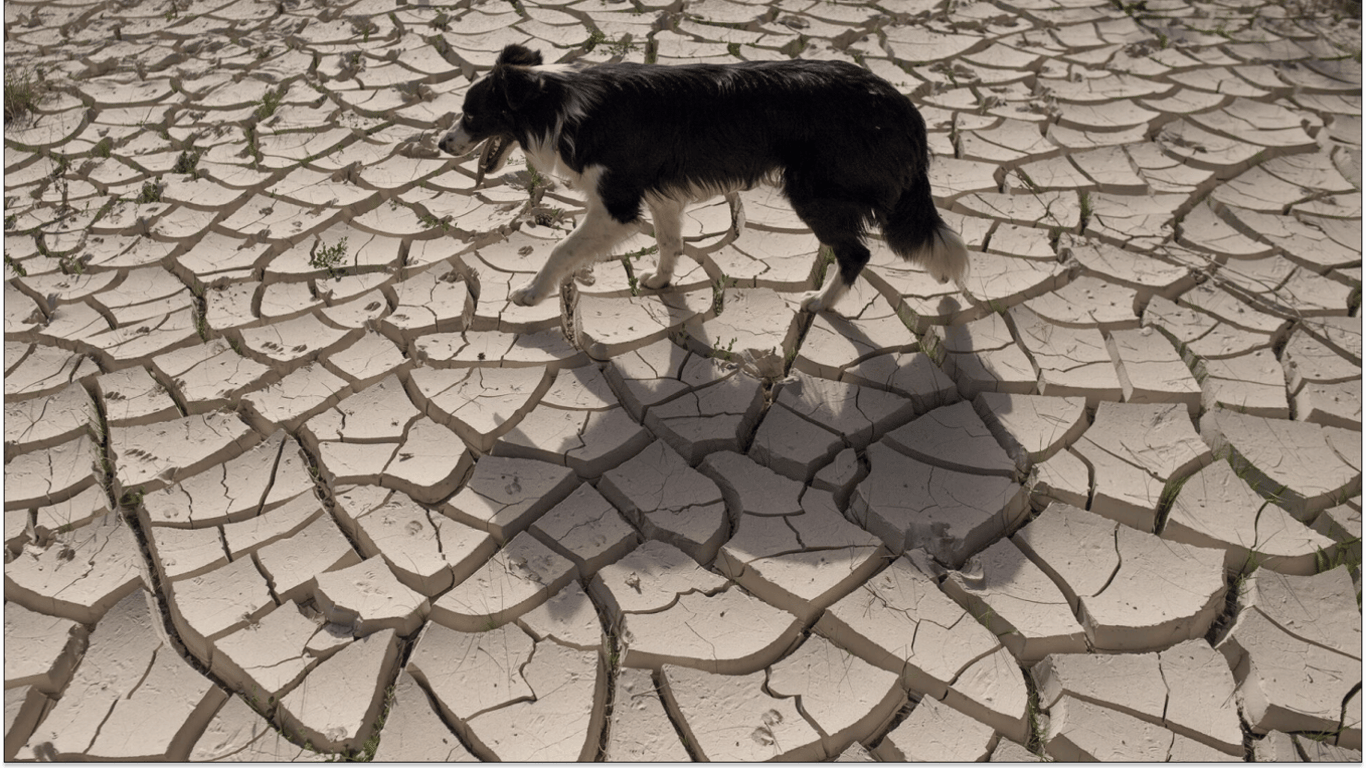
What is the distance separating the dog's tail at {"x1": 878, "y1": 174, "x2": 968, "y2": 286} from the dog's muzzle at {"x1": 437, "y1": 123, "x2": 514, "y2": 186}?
1287 millimetres

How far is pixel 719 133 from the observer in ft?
9.25

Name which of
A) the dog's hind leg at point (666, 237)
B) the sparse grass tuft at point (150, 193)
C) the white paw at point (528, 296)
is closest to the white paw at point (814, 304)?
the dog's hind leg at point (666, 237)

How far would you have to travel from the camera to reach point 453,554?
238 cm

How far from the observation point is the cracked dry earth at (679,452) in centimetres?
207

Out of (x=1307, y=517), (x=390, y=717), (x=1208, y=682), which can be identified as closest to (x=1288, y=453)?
(x=1307, y=517)

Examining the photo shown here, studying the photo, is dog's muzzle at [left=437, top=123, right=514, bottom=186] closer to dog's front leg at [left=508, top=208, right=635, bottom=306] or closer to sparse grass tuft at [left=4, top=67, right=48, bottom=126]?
dog's front leg at [left=508, top=208, right=635, bottom=306]

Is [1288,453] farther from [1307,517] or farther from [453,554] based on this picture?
[453,554]

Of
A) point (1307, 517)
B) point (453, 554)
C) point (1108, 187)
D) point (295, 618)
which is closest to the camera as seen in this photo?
point (295, 618)

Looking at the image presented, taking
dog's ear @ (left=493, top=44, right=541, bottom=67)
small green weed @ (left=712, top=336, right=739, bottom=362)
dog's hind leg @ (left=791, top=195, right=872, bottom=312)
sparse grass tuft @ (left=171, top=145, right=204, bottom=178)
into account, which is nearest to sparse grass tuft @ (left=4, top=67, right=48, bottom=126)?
sparse grass tuft @ (left=171, top=145, right=204, bottom=178)

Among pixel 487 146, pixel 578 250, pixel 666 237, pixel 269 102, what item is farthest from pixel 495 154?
pixel 269 102

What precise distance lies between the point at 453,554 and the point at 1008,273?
228 cm

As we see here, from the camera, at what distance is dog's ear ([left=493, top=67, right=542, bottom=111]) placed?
2752 mm

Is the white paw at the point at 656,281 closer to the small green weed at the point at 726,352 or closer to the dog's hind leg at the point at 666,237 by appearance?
the dog's hind leg at the point at 666,237

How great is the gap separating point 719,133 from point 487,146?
881mm
